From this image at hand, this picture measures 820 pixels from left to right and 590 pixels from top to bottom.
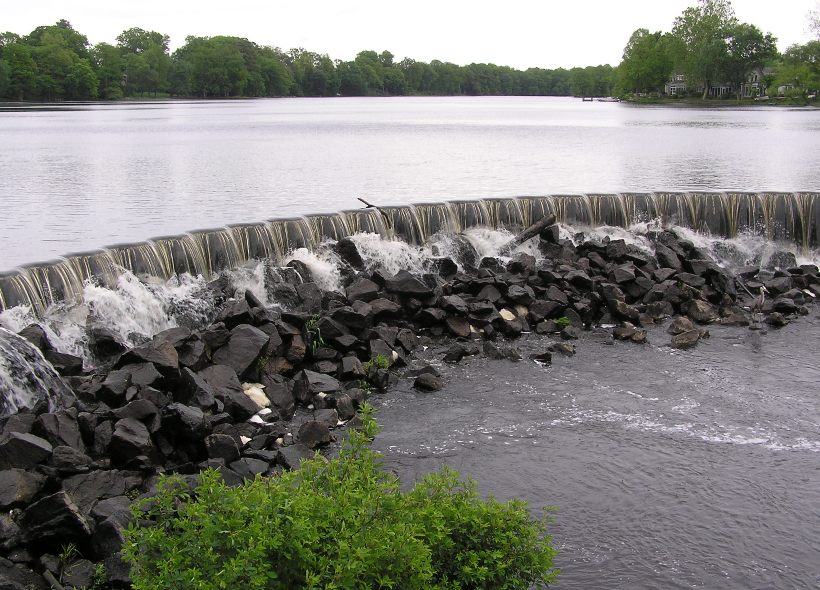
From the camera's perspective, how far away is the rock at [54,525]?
8.34 m

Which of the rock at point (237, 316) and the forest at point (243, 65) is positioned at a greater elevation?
the forest at point (243, 65)

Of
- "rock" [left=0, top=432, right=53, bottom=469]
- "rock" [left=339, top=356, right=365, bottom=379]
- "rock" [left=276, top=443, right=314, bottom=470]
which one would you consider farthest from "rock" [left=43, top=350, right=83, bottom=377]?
"rock" [left=339, top=356, right=365, bottom=379]

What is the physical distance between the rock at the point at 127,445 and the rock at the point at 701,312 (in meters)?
12.9

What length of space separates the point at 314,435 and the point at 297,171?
1004 inches

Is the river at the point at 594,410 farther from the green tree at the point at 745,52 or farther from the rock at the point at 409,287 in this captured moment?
the green tree at the point at 745,52

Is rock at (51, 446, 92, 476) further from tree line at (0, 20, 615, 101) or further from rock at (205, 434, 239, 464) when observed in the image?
tree line at (0, 20, 615, 101)

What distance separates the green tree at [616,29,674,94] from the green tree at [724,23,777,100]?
12.5 meters

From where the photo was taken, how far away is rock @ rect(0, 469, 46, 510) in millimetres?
8873

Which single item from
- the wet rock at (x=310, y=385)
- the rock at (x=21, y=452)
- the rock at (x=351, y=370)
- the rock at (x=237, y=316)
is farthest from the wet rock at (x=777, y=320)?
the rock at (x=21, y=452)

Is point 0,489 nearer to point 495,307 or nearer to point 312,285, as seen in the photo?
point 312,285

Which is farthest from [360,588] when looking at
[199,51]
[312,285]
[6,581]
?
[199,51]

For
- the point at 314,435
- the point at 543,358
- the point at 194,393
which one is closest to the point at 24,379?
the point at 194,393

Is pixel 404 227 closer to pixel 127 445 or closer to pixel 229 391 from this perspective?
pixel 229 391

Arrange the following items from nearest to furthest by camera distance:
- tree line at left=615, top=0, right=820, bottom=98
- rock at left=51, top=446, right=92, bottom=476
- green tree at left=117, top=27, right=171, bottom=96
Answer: rock at left=51, top=446, right=92, bottom=476
tree line at left=615, top=0, right=820, bottom=98
green tree at left=117, top=27, right=171, bottom=96
